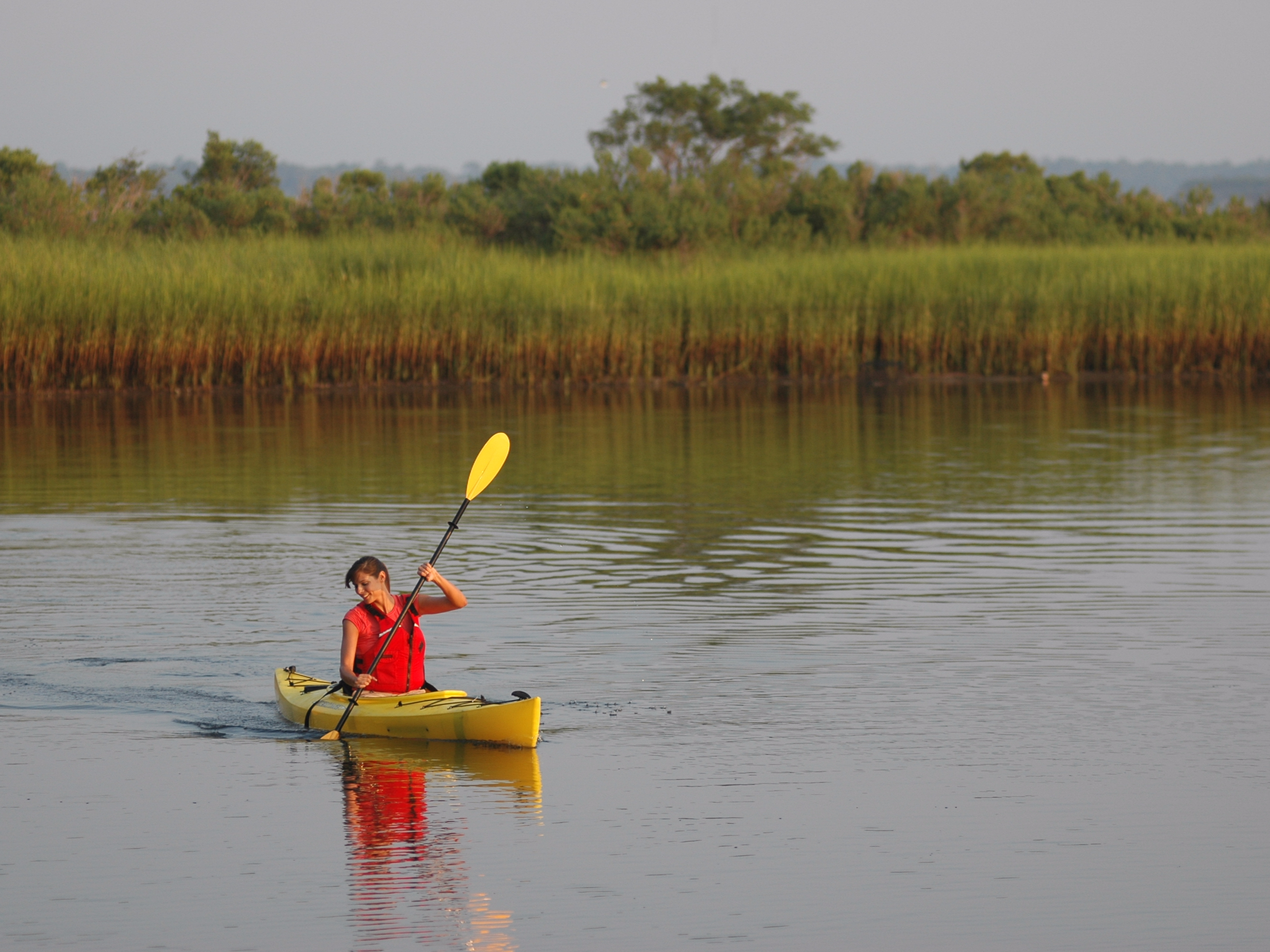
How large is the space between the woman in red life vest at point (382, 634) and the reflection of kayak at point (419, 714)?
0.16 meters

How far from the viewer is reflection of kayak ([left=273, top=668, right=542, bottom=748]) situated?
7359 mm

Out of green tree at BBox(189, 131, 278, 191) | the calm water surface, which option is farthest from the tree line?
the calm water surface

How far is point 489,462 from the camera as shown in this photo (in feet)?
31.9

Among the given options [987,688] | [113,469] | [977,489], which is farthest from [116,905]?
[113,469]

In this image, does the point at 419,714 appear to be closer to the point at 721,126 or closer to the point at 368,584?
the point at 368,584

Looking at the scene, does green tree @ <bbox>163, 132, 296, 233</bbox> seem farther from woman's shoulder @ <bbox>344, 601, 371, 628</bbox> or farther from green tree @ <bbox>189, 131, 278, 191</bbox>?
woman's shoulder @ <bbox>344, 601, 371, 628</bbox>

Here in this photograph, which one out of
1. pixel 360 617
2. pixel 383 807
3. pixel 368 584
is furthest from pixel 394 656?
pixel 383 807

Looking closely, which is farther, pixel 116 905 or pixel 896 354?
pixel 896 354

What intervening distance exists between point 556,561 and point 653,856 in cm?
613

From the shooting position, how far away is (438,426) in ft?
70.5

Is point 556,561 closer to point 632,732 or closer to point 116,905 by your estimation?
point 632,732

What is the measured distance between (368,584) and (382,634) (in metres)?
0.32

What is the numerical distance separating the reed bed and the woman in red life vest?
18108 millimetres

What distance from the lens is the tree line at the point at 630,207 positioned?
3553 centimetres
